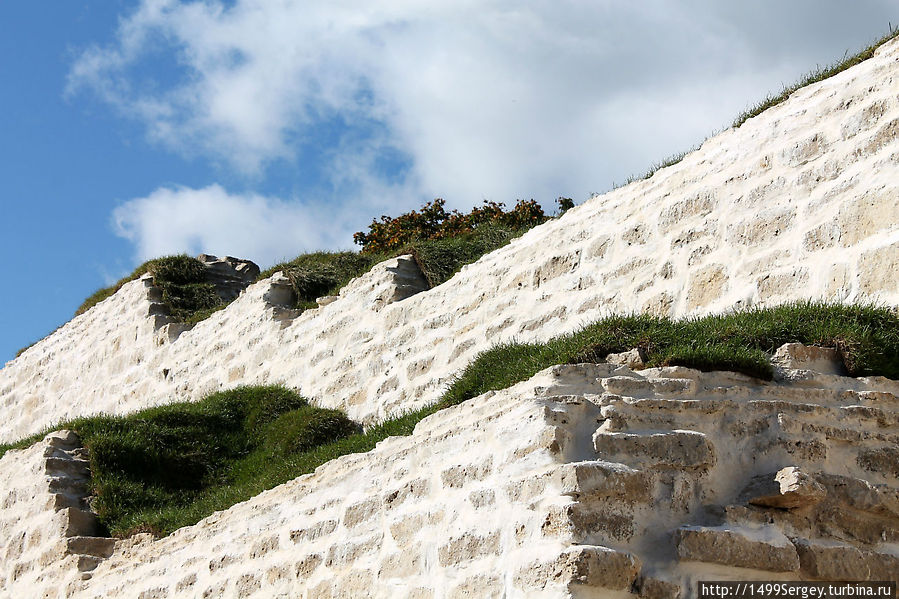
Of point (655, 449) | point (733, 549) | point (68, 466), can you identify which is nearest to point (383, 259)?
point (68, 466)

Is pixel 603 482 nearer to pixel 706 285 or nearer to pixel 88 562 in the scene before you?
pixel 706 285

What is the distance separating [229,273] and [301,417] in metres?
6.68

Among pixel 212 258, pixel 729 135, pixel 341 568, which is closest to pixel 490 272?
pixel 729 135

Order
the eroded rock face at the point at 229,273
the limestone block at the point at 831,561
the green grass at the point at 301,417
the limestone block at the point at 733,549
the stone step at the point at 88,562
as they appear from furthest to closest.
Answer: the eroded rock face at the point at 229,273
the stone step at the point at 88,562
the green grass at the point at 301,417
the limestone block at the point at 831,561
the limestone block at the point at 733,549

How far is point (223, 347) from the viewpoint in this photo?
461 inches

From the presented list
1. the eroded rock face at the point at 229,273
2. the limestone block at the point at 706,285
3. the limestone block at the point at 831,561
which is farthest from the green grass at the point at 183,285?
the limestone block at the point at 831,561

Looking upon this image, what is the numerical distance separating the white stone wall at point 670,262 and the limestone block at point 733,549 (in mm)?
2090

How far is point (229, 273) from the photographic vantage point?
15.3 metres

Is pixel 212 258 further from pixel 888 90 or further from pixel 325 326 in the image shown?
pixel 888 90

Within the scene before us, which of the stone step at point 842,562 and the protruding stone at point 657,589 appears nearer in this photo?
the protruding stone at point 657,589

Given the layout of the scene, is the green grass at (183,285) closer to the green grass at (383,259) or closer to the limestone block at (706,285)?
the green grass at (383,259)

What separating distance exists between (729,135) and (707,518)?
3.79 metres

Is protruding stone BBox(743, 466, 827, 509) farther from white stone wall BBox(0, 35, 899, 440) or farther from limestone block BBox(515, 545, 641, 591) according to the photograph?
white stone wall BBox(0, 35, 899, 440)

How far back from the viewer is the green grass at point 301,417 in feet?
17.6
